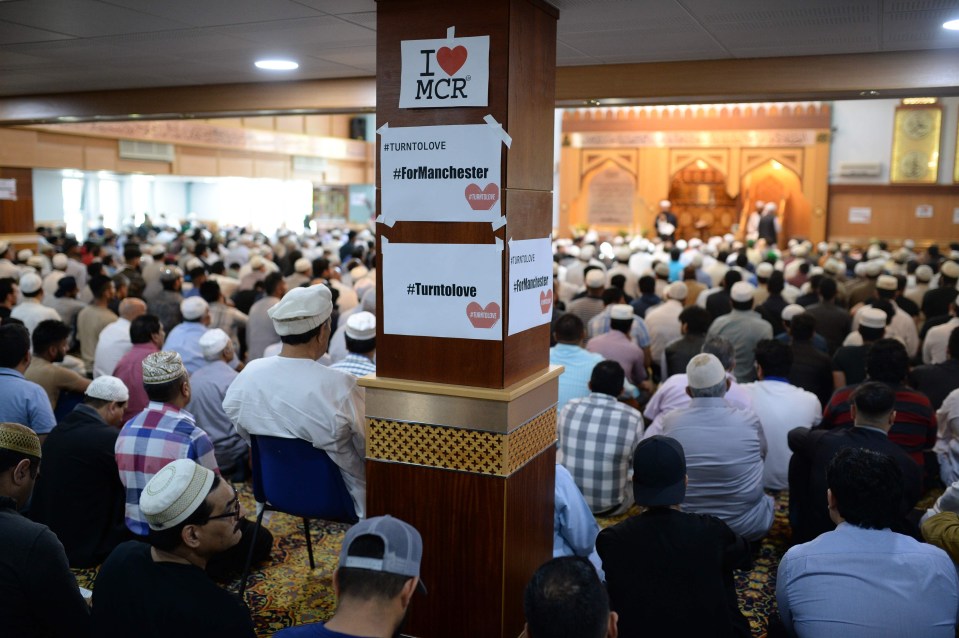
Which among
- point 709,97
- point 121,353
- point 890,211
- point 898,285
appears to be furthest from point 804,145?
point 121,353

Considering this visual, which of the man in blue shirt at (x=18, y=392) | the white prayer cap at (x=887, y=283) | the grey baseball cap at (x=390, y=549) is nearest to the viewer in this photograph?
the grey baseball cap at (x=390, y=549)

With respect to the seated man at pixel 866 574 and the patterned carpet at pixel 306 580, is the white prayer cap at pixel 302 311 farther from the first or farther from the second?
the seated man at pixel 866 574

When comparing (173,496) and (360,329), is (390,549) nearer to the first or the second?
(173,496)

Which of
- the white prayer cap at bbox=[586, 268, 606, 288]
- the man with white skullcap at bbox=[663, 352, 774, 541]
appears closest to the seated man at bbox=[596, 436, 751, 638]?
the man with white skullcap at bbox=[663, 352, 774, 541]

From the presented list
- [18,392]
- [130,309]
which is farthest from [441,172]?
[130,309]

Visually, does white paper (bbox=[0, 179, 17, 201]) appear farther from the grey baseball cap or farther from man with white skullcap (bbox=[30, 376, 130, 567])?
the grey baseball cap

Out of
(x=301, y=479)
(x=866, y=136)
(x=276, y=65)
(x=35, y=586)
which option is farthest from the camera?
(x=866, y=136)

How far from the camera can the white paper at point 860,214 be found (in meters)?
16.2

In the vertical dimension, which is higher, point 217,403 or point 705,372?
point 705,372

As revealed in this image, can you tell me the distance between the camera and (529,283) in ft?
9.66

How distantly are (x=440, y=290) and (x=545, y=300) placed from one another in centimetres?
48

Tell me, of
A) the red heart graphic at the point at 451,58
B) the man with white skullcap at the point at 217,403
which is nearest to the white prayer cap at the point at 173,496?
the red heart graphic at the point at 451,58

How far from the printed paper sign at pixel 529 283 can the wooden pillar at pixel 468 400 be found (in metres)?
0.04

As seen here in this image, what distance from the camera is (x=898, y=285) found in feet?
24.6
